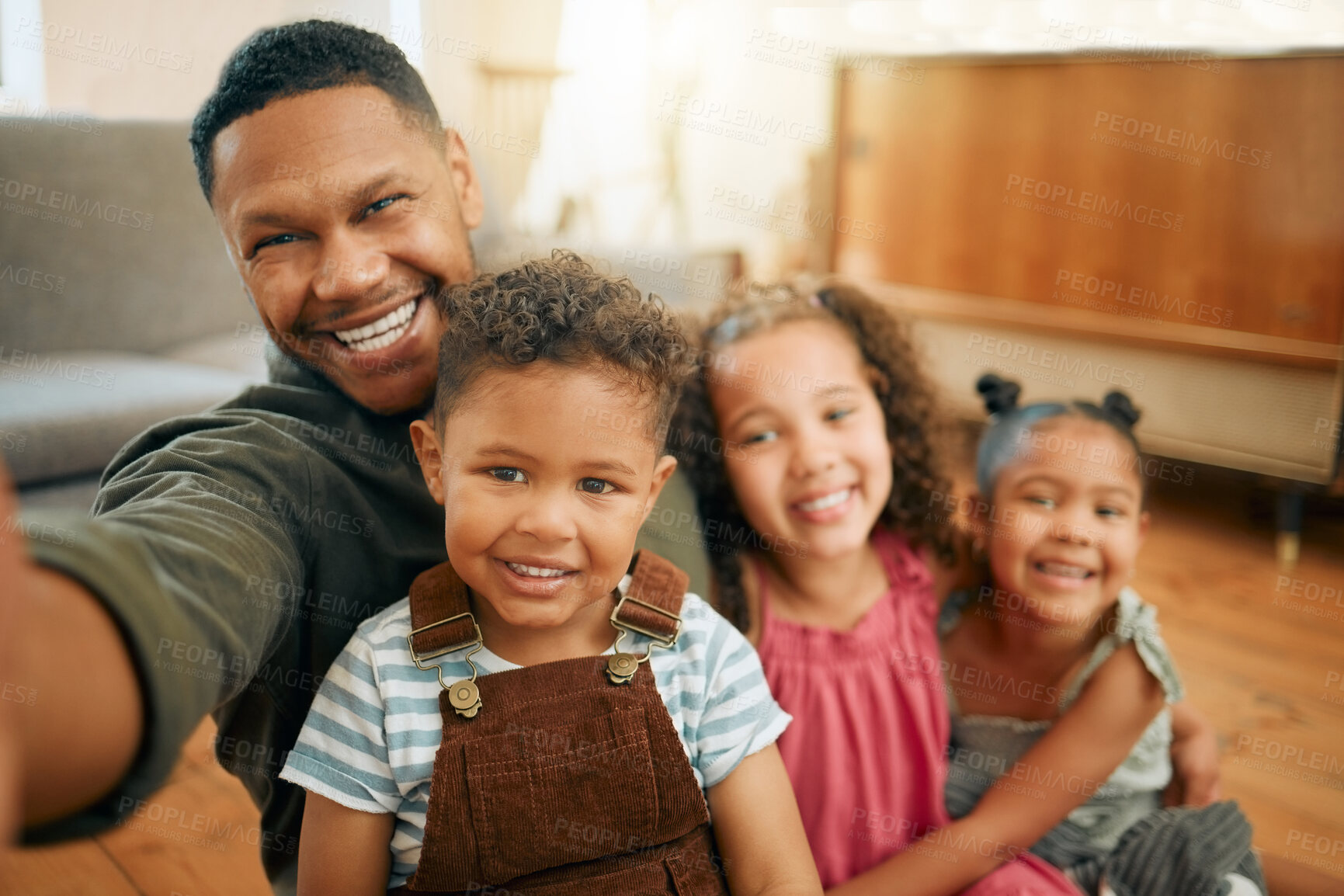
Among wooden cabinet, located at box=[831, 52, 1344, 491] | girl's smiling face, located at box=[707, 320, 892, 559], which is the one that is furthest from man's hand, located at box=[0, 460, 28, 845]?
wooden cabinet, located at box=[831, 52, 1344, 491]

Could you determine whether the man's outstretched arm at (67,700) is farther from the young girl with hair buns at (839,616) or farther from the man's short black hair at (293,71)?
the young girl with hair buns at (839,616)

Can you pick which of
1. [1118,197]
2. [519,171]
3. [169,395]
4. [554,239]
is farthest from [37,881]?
[519,171]

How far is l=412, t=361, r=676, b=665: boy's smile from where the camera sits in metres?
0.72

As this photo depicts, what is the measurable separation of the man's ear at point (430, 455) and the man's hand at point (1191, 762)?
956 mm

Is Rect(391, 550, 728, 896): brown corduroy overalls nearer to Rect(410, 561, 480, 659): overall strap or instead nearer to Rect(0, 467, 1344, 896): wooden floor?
Rect(410, 561, 480, 659): overall strap

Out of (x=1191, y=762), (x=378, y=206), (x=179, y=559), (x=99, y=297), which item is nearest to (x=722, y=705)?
(x=179, y=559)

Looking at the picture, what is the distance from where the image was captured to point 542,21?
3676 mm

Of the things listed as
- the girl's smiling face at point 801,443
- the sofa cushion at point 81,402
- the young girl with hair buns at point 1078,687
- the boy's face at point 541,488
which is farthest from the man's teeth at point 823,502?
the sofa cushion at point 81,402

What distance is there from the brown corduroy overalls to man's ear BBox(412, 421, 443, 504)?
8 cm

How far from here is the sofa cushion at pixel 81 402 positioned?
1818 millimetres

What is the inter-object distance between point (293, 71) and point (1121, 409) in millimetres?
964

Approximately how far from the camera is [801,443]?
1.03 m

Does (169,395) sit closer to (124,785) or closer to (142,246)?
(142,246)

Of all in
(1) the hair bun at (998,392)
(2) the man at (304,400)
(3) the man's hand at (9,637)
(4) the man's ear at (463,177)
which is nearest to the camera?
(3) the man's hand at (9,637)
